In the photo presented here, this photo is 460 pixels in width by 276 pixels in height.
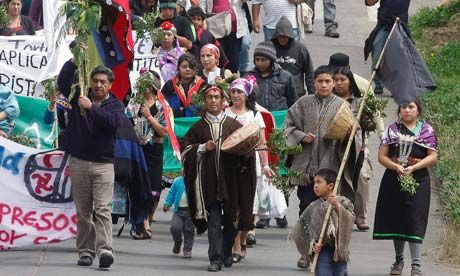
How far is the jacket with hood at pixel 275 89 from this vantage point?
672 inches

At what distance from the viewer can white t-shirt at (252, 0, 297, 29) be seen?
21.7 m

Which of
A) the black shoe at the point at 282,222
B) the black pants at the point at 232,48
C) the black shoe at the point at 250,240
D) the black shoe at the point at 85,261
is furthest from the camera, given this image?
the black pants at the point at 232,48

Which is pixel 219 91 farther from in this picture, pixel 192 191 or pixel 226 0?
pixel 226 0

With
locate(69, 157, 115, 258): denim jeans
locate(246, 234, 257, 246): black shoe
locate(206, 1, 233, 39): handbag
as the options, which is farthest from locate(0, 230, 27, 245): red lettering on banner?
locate(206, 1, 233, 39): handbag

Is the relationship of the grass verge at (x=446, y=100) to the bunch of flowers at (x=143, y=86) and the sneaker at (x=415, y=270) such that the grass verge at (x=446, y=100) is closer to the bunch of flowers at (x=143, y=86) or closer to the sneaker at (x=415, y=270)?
the sneaker at (x=415, y=270)

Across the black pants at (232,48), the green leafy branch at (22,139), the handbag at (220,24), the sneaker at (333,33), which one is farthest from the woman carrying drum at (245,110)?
the sneaker at (333,33)

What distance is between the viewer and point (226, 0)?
850 inches

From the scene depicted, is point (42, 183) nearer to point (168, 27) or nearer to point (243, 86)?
point (243, 86)

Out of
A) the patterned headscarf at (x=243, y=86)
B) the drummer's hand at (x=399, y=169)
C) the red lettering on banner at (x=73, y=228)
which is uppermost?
the patterned headscarf at (x=243, y=86)

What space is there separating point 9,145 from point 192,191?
1814mm

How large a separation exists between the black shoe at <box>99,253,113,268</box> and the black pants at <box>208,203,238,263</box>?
0.97 meters

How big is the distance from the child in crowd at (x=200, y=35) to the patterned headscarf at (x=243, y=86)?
3678 mm

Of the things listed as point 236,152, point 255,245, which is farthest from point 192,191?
point 255,245

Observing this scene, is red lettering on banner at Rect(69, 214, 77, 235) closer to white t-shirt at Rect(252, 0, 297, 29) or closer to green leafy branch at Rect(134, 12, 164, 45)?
green leafy branch at Rect(134, 12, 164, 45)
